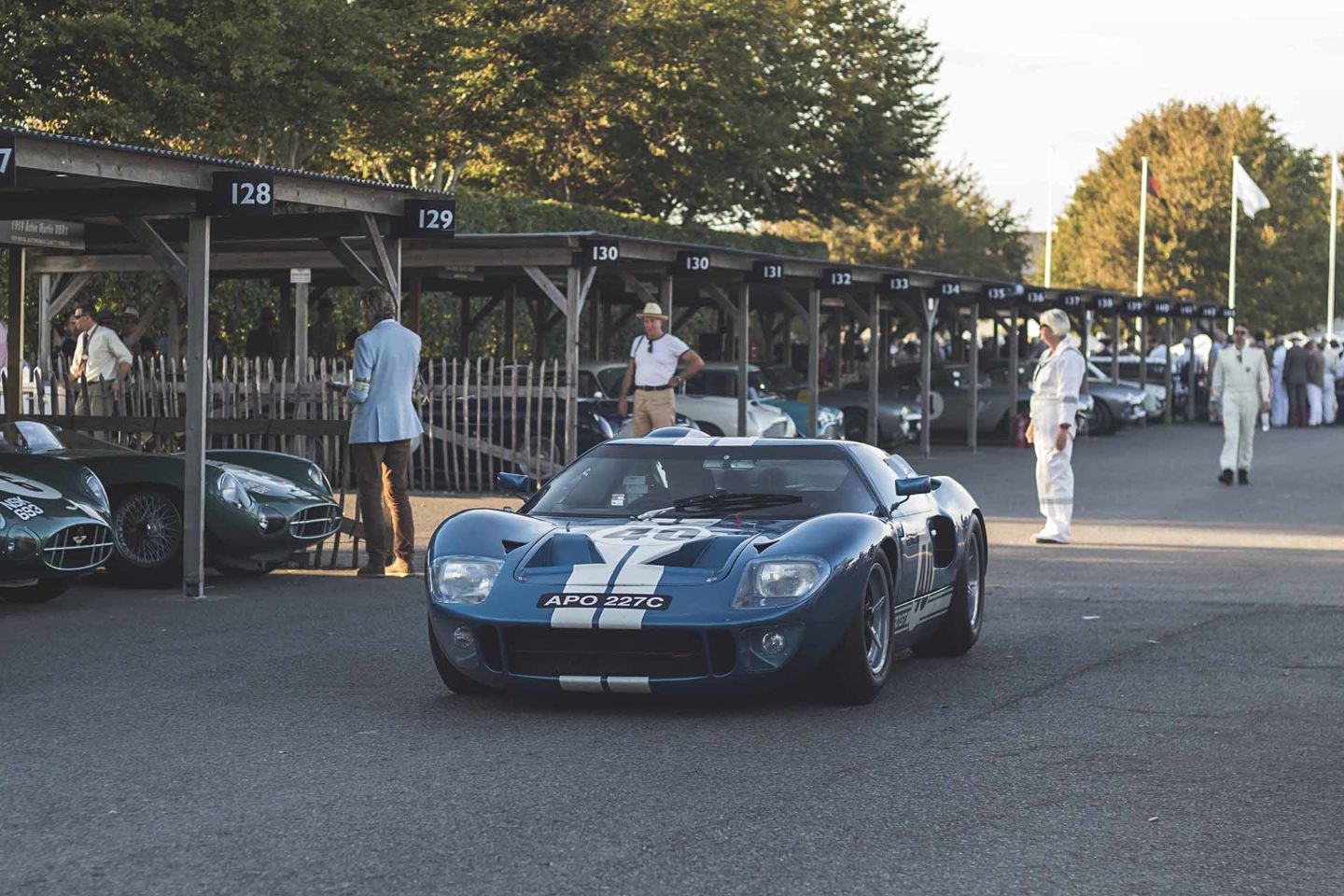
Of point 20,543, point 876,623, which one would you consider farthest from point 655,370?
point 876,623

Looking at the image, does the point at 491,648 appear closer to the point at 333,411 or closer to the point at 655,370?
the point at 333,411

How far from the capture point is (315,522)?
13.3 m

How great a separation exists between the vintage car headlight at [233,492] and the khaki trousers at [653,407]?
18.4 ft

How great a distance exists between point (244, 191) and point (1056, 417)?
6589 millimetres

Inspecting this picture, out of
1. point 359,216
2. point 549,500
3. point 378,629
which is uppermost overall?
point 359,216

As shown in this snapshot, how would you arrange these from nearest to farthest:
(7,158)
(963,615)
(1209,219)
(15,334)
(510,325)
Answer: (963,615) < (7,158) < (15,334) < (510,325) < (1209,219)

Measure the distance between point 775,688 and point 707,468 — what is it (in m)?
1.43

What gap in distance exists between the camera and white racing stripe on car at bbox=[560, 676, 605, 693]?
7.57 metres

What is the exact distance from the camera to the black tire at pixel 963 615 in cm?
948

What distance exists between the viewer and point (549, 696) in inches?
324

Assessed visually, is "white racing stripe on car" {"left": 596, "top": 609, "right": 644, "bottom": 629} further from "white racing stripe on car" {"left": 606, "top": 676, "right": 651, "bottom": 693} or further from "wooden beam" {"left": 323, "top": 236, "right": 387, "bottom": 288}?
"wooden beam" {"left": 323, "top": 236, "right": 387, "bottom": 288}

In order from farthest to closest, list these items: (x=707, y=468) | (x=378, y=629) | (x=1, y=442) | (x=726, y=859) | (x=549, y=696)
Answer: (x=1, y=442) → (x=378, y=629) → (x=707, y=468) → (x=549, y=696) → (x=726, y=859)

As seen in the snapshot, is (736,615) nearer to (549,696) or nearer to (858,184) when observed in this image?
(549,696)

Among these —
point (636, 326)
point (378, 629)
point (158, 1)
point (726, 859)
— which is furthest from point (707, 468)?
point (636, 326)
